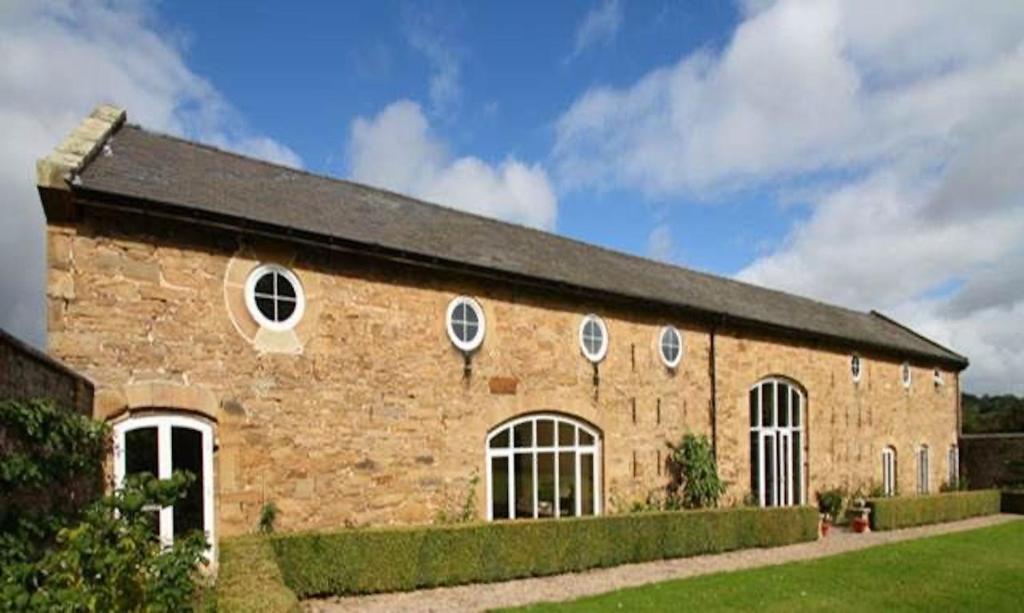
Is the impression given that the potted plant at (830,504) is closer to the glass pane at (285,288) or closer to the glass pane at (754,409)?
the glass pane at (754,409)

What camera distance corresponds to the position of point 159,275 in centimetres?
989

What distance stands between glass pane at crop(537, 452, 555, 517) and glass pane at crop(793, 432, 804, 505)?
9.92m

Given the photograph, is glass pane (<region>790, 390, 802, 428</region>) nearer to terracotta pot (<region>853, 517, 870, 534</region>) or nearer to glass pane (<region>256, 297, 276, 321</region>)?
terracotta pot (<region>853, 517, 870, 534</region>)

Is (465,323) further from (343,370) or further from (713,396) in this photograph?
(713,396)

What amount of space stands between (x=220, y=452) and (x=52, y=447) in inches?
139

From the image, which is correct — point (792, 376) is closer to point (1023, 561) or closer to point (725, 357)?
point (725, 357)

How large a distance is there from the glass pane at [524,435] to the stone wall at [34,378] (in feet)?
25.4

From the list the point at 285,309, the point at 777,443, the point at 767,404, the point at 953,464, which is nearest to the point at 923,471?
the point at 953,464

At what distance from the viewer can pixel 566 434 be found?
1497cm

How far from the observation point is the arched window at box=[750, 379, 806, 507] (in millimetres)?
19641

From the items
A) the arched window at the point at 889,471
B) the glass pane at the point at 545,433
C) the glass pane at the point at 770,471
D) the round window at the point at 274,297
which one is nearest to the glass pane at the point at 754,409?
the glass pane at the point at 770,471

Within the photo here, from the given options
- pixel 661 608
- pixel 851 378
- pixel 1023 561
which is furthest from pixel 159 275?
pixel 851 378

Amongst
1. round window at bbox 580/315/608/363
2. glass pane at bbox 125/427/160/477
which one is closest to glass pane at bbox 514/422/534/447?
round window at bbox 580/315/608/363

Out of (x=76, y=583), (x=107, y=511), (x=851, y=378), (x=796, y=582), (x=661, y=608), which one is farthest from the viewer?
(x=851, y=378)
